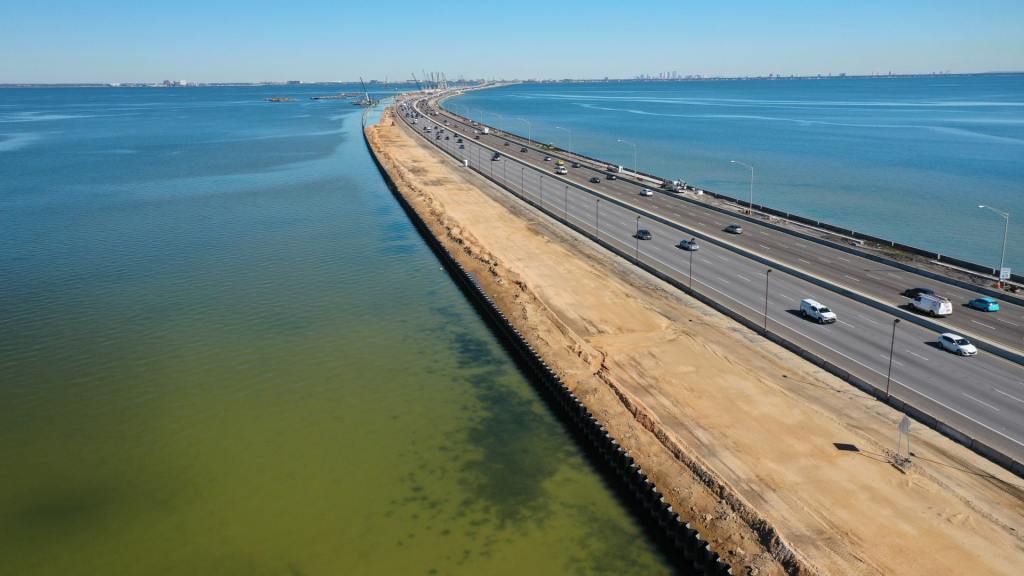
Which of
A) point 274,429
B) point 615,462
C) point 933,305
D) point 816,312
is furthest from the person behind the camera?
point 816,312

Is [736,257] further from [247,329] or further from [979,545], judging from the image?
[247,329]

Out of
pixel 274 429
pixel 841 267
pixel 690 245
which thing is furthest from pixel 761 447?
pixel 690 245

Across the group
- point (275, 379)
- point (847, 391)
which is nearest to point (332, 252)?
point (275, 379)

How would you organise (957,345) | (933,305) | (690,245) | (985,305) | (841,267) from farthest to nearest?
(690,245) < (841,267) < (985,305) < (933,305) < (957,345)

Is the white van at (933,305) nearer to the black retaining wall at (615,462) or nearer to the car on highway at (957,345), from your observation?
the car on highway at (957,345)

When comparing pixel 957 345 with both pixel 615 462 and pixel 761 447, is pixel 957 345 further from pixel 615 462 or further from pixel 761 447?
pixel 615 462

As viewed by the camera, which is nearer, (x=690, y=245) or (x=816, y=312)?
(x=816, y=312)
